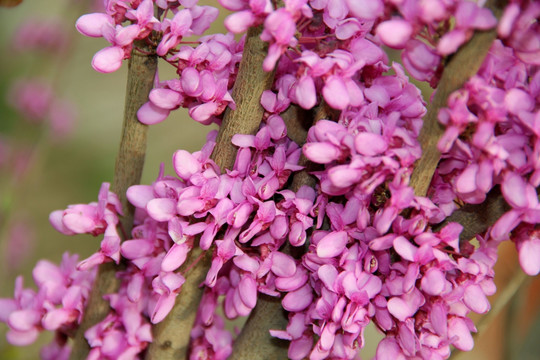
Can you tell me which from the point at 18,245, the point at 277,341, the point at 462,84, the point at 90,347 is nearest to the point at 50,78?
the point at 18,245

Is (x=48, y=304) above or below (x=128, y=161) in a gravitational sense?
below

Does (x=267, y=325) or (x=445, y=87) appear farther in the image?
(x=267, y=325)

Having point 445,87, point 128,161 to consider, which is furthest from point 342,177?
Result: point 128,161

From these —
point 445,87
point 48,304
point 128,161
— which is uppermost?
point 445,87

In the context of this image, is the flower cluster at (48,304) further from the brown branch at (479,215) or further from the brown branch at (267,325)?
the brown branch at (479,215)

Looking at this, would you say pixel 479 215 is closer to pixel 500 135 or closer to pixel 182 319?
pixel 500 135

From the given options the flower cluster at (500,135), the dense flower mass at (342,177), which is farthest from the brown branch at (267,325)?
the flower cluster at (500,135)
